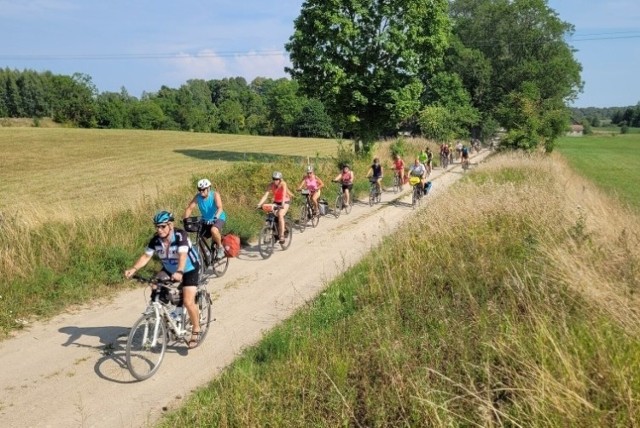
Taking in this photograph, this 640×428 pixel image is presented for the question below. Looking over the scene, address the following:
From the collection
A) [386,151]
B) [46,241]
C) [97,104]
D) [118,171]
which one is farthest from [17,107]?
[46,241]

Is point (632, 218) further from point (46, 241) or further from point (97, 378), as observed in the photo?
point (46, 241)

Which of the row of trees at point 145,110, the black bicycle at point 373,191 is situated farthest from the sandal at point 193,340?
the row of trees at point 145,110

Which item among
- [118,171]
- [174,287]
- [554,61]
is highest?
[554,61]

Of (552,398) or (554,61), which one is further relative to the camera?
(554,61)

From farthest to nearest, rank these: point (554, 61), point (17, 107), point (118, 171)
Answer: point (17, 107), point (554, 61), point (118, 171)

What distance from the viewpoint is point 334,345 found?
18.1ft

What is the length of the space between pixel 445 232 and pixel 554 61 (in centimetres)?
5972

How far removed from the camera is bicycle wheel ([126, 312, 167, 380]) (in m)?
5.91

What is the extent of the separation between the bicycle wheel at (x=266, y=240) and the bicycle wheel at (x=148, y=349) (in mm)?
5616

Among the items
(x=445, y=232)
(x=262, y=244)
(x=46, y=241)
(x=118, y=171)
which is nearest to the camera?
(x=445, y=232)

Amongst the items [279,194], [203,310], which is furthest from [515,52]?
[203,310]

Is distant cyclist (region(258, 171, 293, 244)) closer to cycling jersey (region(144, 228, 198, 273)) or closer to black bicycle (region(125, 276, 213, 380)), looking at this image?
black bicycle (region(125, 276, 213, 380))

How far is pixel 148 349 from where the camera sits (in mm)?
6242

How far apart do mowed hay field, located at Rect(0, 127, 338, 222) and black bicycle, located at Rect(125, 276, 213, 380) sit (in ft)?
19.2
